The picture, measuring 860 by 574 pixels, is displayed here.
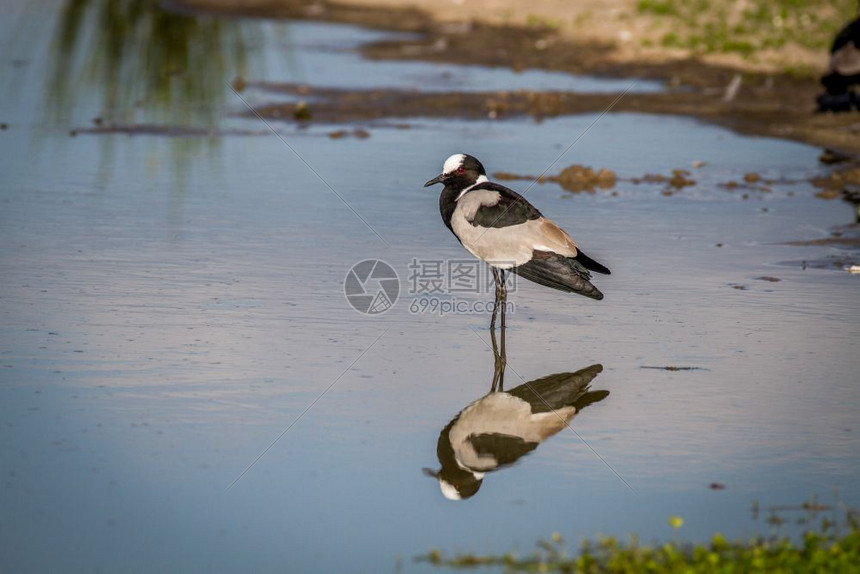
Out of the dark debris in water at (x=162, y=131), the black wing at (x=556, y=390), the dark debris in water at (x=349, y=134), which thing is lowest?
the dark debris in water at (x=162, y=131)

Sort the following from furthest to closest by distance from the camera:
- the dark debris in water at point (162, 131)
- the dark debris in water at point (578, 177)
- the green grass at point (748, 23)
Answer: the green grass at point (748, 23) < the dark debris in water at point (162, 131) < the dark debris in water at point (578, 177)

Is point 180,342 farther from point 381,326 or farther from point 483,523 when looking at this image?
point 483,523

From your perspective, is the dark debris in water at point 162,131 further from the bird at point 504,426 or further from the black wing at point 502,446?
the black wing at point 502,446

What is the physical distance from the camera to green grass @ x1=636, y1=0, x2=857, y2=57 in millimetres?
20234

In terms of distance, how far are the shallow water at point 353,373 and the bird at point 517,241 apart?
1.13ft

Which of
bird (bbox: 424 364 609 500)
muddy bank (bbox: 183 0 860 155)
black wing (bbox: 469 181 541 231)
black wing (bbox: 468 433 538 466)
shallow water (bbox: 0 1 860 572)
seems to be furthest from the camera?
muddy bank (bbox: 183 0 860 155)

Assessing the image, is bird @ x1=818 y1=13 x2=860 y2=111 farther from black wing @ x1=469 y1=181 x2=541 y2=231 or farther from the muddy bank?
black wing @ x1=469 y1=181 x2=541 y2=231

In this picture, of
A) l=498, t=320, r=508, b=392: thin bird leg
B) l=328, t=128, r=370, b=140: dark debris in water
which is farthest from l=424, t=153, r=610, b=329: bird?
l=328, t=128, r=370, b=140: dark debris in water

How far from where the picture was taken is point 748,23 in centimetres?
2169

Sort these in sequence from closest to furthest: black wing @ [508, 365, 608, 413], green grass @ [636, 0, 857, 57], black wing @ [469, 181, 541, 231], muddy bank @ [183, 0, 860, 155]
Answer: black wing @ [508, 365, 608, 413] → black wing @ [469, 181, 541, 231] → muddy bank @ [183, 0, 860, 155] → green grass @ [636, 0, 857, 57]

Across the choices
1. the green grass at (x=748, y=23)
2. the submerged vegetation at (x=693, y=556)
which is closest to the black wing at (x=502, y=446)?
the submerged vegetation at (x=693, y=556)

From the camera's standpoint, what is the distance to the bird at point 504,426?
18.8ft

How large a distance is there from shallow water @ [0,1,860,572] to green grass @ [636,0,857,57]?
846cm

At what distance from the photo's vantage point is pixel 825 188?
40.0 feet
